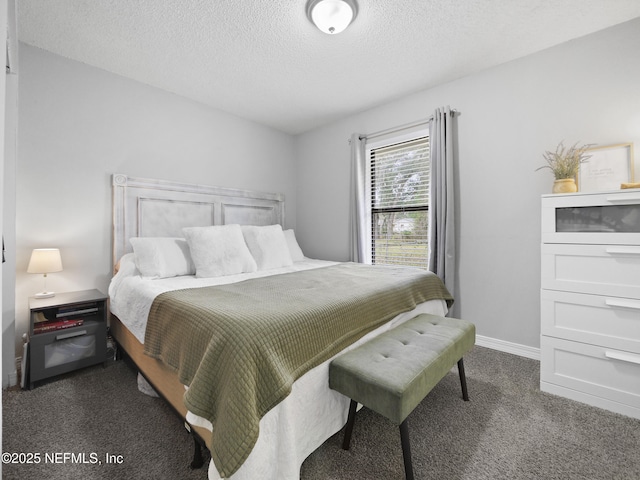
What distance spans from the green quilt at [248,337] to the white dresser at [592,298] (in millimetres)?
987

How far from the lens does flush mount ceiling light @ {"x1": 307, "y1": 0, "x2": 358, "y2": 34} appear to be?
1863 millimetres

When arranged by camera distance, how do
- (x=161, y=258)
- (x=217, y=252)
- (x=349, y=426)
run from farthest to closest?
1. (x=217, y=252)
2. (x=161, y=258)
3. (x=349, y=426)

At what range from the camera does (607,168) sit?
6.93 ft

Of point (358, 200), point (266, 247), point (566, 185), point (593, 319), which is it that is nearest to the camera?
point (593, 319)

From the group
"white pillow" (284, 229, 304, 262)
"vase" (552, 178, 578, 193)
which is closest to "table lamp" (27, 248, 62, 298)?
"white pillow" (284, 229, 304, 262)

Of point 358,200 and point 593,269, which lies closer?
point 593,269

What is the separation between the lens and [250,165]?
12.3 feet

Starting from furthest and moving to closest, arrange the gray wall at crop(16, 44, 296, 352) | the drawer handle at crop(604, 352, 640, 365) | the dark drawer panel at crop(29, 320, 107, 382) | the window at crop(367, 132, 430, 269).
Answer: the window at crop(367, 132, 430, 269) < the gray wall at crop(16, 44, 296, 352) < the dark drawer panel at crop(29, 320, 107, 382) < the drawer handle at crop(604, 352, 640, 365)

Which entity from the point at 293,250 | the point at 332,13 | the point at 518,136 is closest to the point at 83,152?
the point at 293,250

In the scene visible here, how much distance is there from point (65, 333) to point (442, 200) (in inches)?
125

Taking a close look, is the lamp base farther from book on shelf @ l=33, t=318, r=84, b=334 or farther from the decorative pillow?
the decorative pillow

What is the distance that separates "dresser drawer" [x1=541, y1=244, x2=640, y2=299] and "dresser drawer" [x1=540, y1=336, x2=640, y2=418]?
36 centimetres

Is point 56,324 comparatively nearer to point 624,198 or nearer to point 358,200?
point 358,200

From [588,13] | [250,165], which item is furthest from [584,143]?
[250,165]
